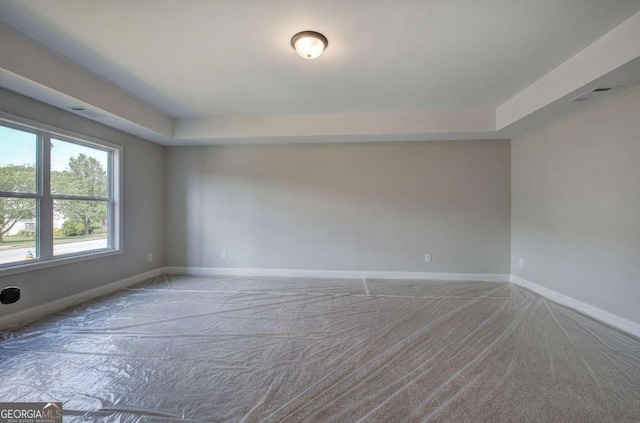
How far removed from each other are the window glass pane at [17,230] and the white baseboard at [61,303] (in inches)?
21.4

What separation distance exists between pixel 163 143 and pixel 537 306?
5.94m

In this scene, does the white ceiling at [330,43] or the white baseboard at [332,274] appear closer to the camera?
the white ceiling at [330,43]

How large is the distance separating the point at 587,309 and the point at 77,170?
6.34m

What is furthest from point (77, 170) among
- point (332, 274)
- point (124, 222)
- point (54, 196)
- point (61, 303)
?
point (332, 274)

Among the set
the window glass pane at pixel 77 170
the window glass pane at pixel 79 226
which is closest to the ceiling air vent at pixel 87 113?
the window glass pane at pixel 77 170

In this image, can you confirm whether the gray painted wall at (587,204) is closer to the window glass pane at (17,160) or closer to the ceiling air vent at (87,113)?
the ceiling air vent at (87,113)

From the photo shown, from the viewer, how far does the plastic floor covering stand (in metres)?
1.43

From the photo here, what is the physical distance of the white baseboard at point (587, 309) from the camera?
229 cm

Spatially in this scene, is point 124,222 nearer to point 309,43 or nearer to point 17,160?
point 17,160

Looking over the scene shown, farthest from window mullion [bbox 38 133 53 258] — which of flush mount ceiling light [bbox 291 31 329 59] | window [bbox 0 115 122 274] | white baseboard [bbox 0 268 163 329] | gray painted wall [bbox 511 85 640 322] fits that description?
gray painted wall [bbox 511 85 640 322]

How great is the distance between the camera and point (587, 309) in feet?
8.80

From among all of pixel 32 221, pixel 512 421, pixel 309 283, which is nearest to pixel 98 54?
pixel 32 221

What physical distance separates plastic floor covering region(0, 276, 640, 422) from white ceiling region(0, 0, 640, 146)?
2642mm

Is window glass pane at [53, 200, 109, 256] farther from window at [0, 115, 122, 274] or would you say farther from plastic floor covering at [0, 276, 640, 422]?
plastic floor covering at [0, 276, 640, 422]
